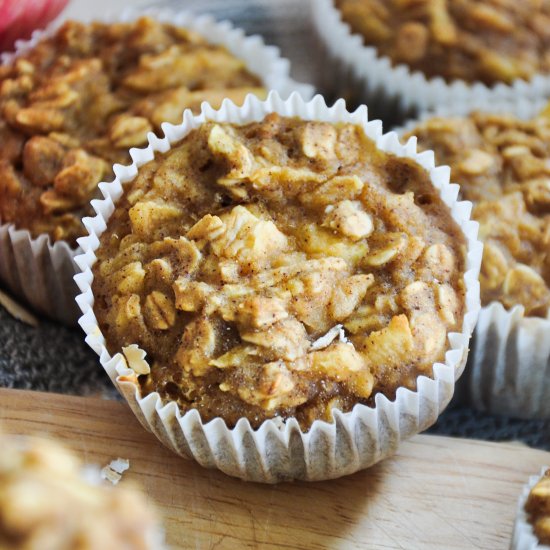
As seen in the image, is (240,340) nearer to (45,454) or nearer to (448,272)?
(448,272)

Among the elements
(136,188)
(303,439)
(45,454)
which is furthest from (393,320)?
(45,454)

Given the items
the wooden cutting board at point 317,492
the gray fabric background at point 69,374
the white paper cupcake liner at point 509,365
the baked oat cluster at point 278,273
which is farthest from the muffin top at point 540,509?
the gray fabric background at point 69,374

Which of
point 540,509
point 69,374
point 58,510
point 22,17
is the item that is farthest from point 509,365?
point 22,17

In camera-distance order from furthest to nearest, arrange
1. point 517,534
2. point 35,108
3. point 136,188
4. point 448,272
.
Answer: point 35,108
point 136,188
point 448,272
point 517,534

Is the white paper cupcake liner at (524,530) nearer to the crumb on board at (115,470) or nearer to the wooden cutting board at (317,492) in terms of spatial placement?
the wooden cutting board at (317,492)

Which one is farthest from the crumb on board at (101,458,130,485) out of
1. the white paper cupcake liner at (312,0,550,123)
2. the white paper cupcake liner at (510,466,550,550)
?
the white paper cupcake liner at (312,0,550,123)

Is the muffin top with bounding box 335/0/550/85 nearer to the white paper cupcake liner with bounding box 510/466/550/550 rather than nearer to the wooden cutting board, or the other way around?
the wooden cutting board
